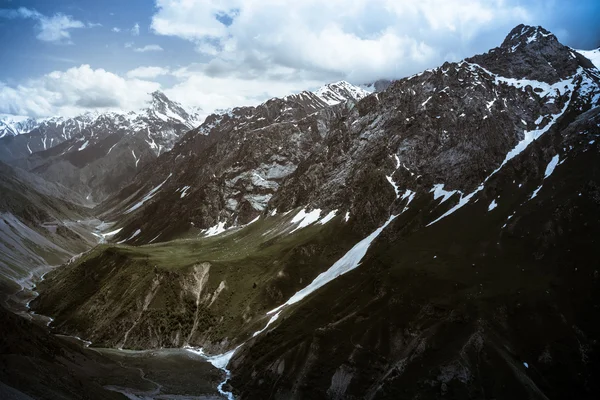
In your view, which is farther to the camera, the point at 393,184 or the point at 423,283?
the point at 393,184

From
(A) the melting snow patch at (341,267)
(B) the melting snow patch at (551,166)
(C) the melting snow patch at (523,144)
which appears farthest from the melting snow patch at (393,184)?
(B) the melting snow patch at (551,166)

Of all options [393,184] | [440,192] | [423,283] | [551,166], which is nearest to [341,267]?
[423,283]

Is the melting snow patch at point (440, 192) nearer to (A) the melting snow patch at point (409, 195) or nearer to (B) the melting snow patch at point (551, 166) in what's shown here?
(A) the melting snow patch at point (409, 195)

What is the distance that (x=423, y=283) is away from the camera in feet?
393

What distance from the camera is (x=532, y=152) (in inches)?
6403

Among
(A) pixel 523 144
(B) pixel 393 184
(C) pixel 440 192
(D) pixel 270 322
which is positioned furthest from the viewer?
(B) pixel 393 184

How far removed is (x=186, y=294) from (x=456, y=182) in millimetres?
104782

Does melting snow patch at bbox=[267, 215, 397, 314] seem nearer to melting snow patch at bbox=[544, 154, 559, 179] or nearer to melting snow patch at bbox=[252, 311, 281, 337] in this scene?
melting snow patch at bbox=[252, 311, 281, 337]

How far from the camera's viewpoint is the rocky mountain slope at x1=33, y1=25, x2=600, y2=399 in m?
95.1

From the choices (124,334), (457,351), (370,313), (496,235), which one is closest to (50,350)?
(124,334)

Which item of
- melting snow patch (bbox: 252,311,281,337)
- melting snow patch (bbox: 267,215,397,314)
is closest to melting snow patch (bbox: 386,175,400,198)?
melting snow patch (bbox: 267,215,397,314)

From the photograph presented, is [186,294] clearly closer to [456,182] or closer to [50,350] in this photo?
[50,350]

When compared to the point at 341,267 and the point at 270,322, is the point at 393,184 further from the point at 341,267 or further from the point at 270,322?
the point at 270,322

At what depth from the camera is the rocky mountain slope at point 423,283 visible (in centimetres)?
9512
